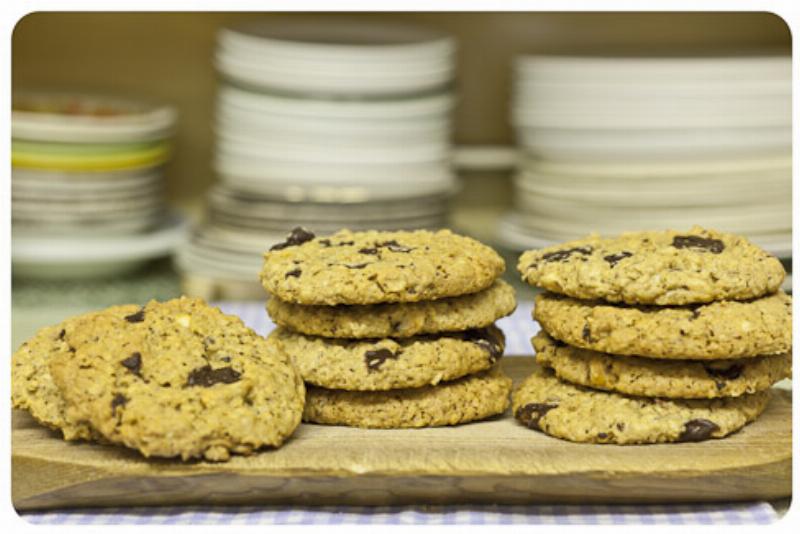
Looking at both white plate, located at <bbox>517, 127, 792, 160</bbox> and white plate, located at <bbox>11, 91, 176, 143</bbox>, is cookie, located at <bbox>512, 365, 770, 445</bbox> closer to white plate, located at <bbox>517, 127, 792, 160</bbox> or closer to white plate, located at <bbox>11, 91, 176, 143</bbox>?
white plate, located at <bbox>517, 127, 792, 160</bbox>

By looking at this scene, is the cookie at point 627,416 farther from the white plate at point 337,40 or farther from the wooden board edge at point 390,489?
the white plate at point 337,40

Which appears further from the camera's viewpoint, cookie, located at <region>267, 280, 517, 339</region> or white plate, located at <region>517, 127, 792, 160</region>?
white plate, located at <region>517, 127, 792, 160</region>

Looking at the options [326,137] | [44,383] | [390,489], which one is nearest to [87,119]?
[326,137]

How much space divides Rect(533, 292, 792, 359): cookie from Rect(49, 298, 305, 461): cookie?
282mm

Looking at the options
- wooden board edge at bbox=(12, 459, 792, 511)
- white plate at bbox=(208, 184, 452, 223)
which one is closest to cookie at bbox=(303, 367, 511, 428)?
wooden board edge at bbox=(12, 459, 792, 511)

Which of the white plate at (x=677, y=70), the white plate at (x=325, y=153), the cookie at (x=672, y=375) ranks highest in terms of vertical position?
the white plate at (x=677, y=70)

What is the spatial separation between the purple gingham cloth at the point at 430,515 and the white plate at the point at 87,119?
2.91 feet

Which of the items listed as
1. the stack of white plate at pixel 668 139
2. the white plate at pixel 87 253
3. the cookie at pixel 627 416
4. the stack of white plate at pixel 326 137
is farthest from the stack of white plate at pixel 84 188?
the cookie at pixel 627 416

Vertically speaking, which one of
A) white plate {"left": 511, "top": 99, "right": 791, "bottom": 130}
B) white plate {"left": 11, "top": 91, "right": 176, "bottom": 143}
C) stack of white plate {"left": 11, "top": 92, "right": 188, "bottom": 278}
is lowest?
stack of white plate {"left": 11, "top": 92, "right": 188, "bottom": 278}

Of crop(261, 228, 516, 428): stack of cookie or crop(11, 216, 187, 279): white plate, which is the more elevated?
crop(261, 228, 516, 428): stack of cookie

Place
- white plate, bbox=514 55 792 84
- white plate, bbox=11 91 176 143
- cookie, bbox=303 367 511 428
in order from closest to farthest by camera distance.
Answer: cookie, bbox=303 367 511 428, white plate, bbox=514 55 792 84, white plate, bbox=11 91 176 143

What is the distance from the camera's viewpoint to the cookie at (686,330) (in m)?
1.18

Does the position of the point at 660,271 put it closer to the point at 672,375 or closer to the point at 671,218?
the point at 672,375

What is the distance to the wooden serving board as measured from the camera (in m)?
1.15
